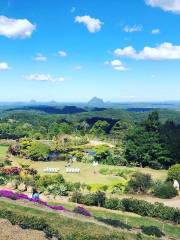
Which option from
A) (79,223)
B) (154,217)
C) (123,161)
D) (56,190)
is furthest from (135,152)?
(79,223)

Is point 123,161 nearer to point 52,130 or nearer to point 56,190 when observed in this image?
point 56,190

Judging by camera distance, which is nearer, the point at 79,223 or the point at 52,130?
the point at 79,223

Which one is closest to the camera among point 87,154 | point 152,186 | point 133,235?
point 133,235

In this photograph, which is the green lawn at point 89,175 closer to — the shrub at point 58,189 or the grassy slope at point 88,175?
the grassy slope at point 88,175

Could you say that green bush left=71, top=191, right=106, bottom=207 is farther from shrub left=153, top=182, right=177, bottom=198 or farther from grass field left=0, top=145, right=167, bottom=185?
grass field left=0, top=145, right=167, bottom=185

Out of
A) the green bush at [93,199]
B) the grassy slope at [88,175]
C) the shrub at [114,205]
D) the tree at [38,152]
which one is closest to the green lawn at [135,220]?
the shrub at [114,205]

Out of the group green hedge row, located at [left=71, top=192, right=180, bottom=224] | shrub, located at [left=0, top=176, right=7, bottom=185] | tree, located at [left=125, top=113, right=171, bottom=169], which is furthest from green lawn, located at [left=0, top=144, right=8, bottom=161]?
green hedge row, located at [left=71, top=192, right=180, bottom=224]
